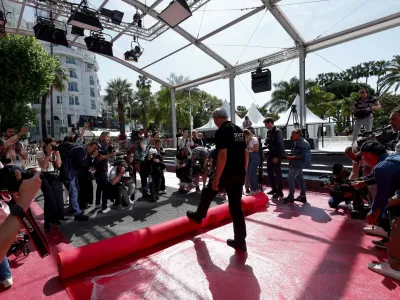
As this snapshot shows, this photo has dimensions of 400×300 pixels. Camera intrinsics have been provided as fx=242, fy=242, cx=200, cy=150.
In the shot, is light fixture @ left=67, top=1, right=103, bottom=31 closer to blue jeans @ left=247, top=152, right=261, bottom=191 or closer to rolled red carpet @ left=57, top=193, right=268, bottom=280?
blue jeans @ left=247, top=152, right=261, bottom=191

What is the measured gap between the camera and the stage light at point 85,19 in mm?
7516

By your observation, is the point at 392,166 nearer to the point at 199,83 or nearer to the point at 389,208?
the point at 389,208

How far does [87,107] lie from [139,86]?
14122mm

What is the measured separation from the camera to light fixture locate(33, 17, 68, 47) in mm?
7966

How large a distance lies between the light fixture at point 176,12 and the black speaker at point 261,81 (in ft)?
12.1

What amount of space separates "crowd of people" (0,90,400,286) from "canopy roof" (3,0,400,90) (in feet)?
7.68

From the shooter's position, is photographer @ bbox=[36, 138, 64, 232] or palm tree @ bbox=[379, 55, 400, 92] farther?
palm tree @ bbox=[379, 55, 400, 92]

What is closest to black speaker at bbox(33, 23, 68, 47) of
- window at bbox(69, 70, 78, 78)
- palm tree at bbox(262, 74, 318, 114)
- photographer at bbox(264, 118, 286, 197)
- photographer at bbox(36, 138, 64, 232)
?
photographer at bbox(36, 138, 64, 232)

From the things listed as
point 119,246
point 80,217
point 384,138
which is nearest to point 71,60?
point 80,217

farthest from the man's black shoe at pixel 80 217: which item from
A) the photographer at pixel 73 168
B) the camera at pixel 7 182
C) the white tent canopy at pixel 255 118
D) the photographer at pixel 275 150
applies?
the white tent canopy at pixel 255 118

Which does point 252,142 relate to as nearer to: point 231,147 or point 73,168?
point 231,147

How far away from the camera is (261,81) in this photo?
9586 mm

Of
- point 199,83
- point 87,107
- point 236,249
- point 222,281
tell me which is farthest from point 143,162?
point 87,107

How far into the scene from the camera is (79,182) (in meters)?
5.15
